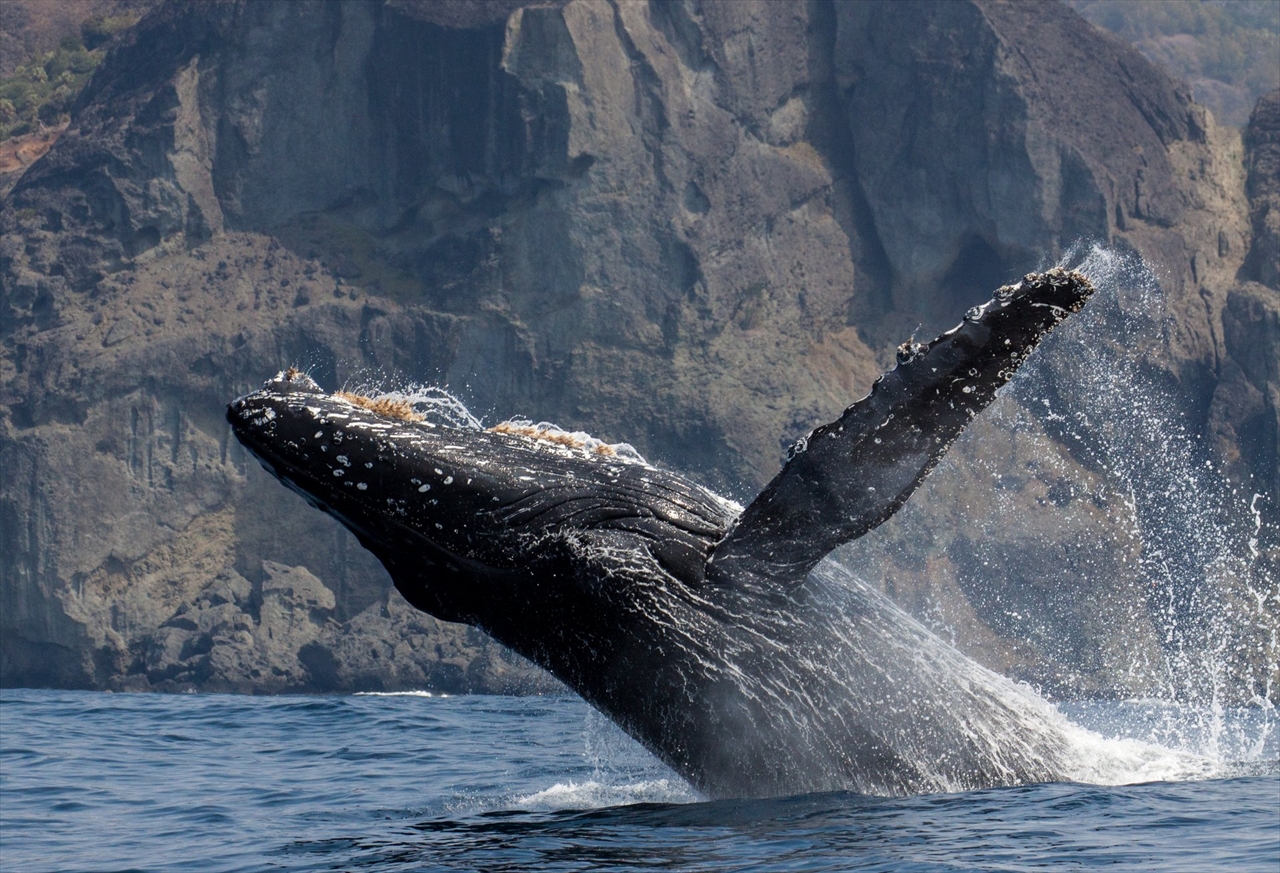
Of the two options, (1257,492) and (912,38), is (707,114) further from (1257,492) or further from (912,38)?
(1257,492)

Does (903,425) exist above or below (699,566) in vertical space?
above

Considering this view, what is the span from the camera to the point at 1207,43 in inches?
4646

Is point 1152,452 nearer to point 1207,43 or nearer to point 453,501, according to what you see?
point 453,501

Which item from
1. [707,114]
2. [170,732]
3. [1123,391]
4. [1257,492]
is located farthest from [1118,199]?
[170,732]

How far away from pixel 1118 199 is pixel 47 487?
121 feet

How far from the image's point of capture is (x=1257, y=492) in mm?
45188

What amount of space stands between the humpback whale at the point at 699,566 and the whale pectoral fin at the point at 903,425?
0.4 inches

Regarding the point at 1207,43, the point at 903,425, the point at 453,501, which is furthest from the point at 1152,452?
the point at 1207,43

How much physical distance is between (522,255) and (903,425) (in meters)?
42.8

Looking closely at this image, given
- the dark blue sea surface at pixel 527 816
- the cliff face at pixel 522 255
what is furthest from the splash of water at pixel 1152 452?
the dark blue sea surface at pixel 527 816

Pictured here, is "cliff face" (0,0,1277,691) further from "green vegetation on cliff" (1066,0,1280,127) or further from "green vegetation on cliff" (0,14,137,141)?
"green vegetation on cliff" (1066,0,1280,127)

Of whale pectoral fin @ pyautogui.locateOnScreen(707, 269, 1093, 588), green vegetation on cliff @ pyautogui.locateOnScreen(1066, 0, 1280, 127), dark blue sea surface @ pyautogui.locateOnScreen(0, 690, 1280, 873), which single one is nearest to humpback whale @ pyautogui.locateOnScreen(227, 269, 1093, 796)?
whale pectoral fin @ pyautogui.locateOnScreen(707, 269, 1093, 588)

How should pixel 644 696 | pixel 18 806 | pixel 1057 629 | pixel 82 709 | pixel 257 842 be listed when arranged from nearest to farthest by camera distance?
pixel 644 696
pixel 257 842
pixel 18 806
pixel 82 709
pixel 1057 629

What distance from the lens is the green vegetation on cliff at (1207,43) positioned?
357 feet
